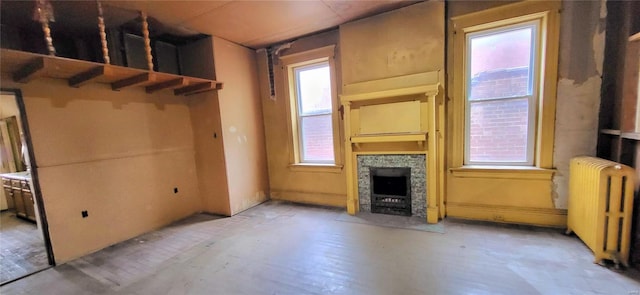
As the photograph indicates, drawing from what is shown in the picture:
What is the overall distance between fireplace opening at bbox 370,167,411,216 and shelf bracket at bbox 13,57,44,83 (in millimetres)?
3638

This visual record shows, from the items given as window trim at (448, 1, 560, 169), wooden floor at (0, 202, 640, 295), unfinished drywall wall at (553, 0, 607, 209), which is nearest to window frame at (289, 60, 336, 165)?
wooden floor at (0, 202, 640, 295)

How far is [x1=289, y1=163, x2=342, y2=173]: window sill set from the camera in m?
3.91

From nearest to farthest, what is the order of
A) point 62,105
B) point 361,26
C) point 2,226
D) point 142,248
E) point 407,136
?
1. point 62,105
2. point 142,248
3. point 407,136
4. point 361,26
5. point 2,226

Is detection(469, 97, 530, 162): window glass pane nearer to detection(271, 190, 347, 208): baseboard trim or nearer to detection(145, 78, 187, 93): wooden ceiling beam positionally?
detection(271, 190, 347, 208): baseboard trim

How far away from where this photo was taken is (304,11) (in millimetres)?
2938

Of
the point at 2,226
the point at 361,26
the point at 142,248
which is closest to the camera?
the point at 142,248

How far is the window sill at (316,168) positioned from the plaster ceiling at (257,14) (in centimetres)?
206

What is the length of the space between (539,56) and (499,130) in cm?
88

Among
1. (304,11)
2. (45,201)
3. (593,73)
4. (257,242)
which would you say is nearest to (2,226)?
(45,201)

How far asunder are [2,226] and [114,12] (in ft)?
13.2

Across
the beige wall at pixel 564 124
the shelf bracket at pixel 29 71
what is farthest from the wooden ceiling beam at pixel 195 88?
the beige wall at pixel 564 124

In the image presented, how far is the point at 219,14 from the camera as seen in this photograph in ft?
9.45

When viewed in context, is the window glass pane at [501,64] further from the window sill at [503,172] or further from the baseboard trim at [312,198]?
the baseboard trim at [312,198]

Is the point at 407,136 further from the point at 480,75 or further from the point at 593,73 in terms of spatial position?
the point at 593,73
